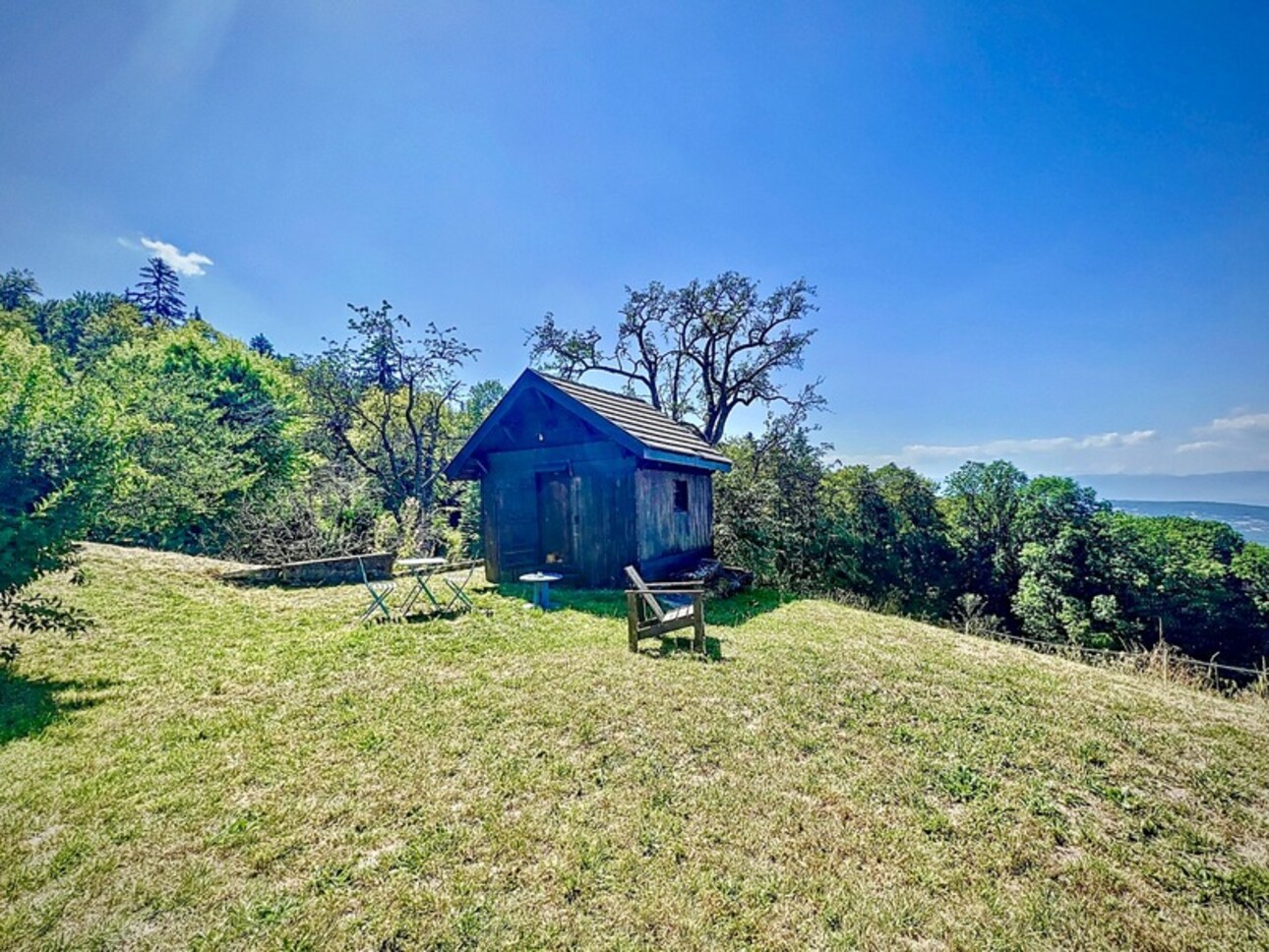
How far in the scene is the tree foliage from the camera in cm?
2289

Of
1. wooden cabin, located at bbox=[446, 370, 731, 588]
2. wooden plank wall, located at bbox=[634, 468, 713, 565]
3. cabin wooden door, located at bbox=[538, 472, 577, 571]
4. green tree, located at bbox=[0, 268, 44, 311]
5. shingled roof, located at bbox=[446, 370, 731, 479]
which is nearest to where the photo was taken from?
shingled roof, located at bbox=[446, 370, 731, 479]

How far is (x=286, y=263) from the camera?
42.7 ft

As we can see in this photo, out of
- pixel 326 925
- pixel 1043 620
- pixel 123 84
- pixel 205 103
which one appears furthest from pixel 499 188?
pixel 1043 620

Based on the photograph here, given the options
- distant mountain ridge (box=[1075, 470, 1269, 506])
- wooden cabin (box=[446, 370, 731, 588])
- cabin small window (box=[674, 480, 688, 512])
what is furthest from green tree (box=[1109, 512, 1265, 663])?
distant mountain ridge (box=[1075, 470, 1269, 506])

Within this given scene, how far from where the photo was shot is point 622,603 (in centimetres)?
896

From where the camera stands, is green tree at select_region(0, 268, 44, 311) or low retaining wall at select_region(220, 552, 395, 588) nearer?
low retaining wall at select_region(220, 552, 395, 588)

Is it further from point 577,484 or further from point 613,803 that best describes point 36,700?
point 577,484

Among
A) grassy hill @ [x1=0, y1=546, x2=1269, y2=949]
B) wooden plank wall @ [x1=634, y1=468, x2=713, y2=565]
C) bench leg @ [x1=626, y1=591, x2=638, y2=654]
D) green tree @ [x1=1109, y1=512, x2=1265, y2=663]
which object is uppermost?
wooden plank wall @ [x1=634, y1=468, x2=713, y2=565]

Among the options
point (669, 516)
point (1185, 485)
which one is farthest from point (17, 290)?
point (1185, 485)

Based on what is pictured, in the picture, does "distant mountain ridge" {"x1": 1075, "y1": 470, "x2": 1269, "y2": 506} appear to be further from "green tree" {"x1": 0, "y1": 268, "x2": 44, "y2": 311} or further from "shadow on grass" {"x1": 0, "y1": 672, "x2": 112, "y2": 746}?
"green tree" {"x1": 0, "y1": 268, "x2": 44, "y2": 311}

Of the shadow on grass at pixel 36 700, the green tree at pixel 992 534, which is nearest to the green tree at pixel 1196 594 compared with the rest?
the green tree at pixel 992 534

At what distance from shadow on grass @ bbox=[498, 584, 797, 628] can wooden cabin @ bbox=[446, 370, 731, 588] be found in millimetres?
554

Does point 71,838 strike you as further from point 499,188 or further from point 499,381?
point 499,381

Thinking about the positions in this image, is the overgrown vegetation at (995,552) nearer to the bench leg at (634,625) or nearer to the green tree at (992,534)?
the green tree at (992,534)
